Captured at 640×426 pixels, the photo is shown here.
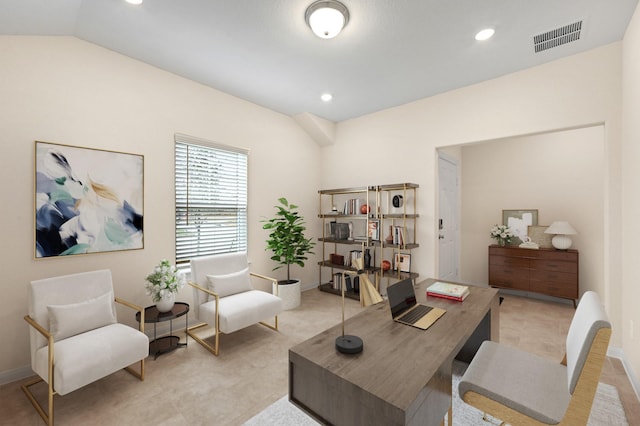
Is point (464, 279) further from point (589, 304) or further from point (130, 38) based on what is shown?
point (130, 38)

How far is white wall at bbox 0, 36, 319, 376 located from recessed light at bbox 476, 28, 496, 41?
2.89 metres

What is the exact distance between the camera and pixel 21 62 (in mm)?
2344

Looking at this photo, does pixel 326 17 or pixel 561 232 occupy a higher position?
pixel 326 17

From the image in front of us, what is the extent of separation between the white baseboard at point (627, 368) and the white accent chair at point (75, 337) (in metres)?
3.75

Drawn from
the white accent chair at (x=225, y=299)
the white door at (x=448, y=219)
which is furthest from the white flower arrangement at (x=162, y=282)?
the white door at (x=448, y=219)

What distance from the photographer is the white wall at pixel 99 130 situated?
2.32 metres

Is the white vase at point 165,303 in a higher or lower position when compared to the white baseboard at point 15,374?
higher

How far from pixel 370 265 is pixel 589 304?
321 centimetres

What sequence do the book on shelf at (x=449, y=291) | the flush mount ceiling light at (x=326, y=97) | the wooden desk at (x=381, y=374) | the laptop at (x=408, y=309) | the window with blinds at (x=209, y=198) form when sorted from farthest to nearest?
the flush mount ceiling light at (x=326, y=97) < the window with blinds at (x=209, y=198) < the book on shelf at (x=449, y=291) < the laptop at (x=408, y=309) < the wooden desk at (x=381, y=374)

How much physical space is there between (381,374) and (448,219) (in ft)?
12.8

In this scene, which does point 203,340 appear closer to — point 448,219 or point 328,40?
point 328,40

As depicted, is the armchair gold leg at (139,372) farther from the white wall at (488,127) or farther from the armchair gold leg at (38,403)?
the white wall at (488,127)

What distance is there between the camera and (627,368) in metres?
2.40

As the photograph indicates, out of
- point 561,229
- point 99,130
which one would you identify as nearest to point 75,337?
point 99,130
